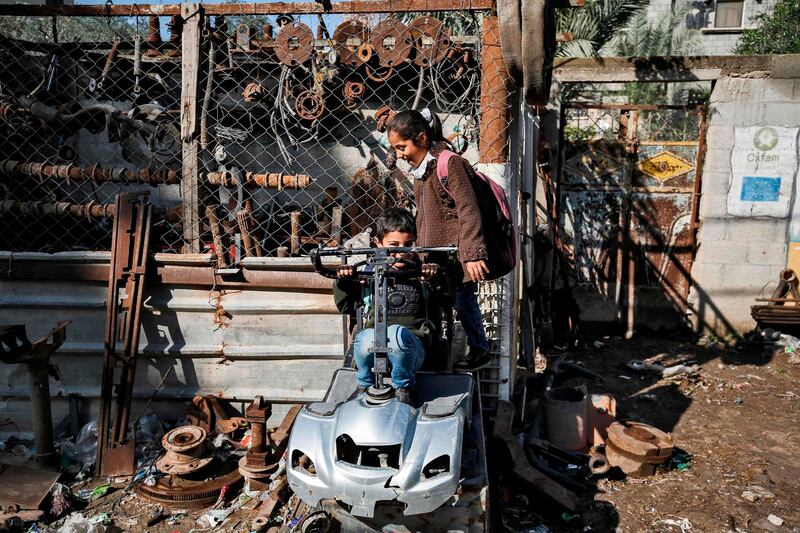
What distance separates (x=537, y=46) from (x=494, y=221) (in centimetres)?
109

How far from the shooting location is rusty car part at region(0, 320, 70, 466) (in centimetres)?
416

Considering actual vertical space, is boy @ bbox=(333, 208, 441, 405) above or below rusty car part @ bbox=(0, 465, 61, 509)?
above

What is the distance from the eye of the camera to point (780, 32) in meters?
15.1

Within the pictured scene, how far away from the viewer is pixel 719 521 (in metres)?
3.71

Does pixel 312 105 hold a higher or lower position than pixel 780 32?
lower

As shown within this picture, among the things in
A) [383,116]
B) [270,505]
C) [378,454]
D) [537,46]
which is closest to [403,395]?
[378,454]

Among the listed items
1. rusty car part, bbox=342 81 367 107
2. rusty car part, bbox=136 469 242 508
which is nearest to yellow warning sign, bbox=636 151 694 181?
rusty car part, bbox=342 81 367 107

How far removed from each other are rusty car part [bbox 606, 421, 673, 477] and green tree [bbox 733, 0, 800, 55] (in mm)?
14102

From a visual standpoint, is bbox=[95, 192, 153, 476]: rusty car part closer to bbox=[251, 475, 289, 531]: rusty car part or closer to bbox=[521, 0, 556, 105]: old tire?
bbox=[251, 475, 289, 531]: rusty car part

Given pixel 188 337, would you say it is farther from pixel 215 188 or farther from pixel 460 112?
pixel 460 112

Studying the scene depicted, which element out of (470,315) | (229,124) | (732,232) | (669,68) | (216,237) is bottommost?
(470,315)

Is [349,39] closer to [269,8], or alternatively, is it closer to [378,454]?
[269,8]

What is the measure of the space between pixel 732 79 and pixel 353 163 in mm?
4757

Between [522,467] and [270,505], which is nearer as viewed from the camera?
[270,505]
